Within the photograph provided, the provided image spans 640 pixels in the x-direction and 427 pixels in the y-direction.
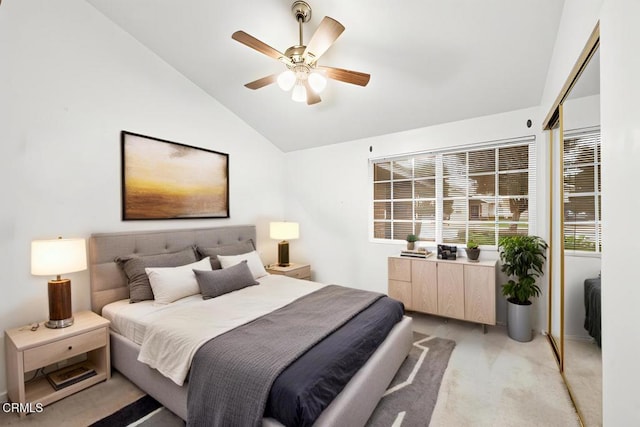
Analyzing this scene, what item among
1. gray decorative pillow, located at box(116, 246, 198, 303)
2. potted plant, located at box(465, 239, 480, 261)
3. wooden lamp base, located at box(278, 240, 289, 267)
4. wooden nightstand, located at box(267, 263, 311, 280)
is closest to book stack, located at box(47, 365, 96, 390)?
gray decorative pillow, located at box(116, 246, 198, 303)

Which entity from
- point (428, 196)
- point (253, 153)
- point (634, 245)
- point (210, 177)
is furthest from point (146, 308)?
point (428, 196)

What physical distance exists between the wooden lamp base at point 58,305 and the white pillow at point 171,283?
0.58 m

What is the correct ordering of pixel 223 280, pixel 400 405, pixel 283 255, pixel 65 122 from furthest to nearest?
pixel 283 255 < pixel 223 280 < pixel 65 122 < pixel 400 405

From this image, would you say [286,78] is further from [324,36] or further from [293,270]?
[293,270]

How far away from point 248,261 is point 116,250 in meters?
1.27

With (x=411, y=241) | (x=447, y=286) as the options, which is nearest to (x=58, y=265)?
(x=411, y=241)

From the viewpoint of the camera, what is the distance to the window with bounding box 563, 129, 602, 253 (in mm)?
1531

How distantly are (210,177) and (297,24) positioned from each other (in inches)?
79.2

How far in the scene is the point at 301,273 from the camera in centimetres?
419

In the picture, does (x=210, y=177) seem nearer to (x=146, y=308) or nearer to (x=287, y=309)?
(x=146, y=308)

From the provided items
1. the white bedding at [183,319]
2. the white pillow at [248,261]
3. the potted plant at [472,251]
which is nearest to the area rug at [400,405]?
the white bedding at [183,319]

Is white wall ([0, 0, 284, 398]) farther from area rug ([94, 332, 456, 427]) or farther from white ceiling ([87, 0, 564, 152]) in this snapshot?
area rug ([94, 332, 456, 427])

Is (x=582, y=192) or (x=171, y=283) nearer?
(x=582, y=192)

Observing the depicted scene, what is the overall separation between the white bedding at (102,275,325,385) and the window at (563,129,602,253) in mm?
2110
